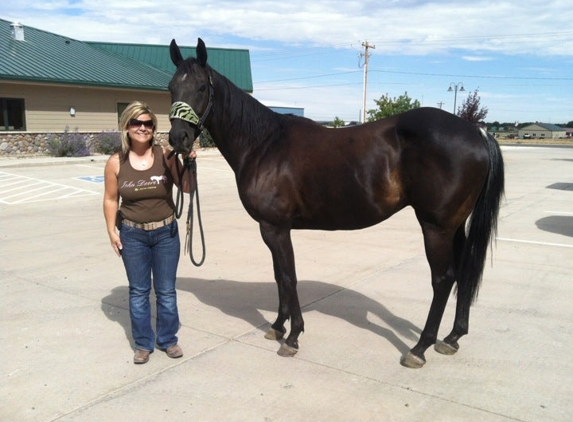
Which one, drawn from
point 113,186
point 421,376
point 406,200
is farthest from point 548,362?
point 113,186

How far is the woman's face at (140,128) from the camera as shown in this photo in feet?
11.1

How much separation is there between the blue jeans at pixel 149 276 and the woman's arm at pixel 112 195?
0.06m

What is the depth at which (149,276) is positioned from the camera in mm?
3562

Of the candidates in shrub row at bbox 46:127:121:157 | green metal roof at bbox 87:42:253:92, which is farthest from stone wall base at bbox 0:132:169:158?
green metal roof at bbox 87:42:253:92

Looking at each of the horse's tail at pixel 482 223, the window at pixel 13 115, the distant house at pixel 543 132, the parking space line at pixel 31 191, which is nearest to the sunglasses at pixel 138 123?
the horse's tail at pixel 482 223

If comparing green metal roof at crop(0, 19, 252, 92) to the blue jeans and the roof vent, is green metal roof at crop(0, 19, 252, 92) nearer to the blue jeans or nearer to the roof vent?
the roof vent

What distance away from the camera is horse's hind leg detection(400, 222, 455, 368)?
132 inches

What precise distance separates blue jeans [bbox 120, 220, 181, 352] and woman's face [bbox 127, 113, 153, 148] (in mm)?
642

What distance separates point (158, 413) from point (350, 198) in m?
1.87

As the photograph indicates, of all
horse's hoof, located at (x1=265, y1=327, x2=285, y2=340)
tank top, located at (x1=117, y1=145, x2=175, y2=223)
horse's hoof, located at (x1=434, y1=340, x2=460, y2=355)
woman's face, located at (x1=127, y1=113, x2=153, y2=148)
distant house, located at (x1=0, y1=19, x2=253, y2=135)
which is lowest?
horse's hoof, located at (x1=265, y1=327, x2=285, y2=340)

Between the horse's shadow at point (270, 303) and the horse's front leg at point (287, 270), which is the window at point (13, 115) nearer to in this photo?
the horse's shadow at point (270, 303)

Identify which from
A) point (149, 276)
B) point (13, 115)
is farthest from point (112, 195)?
point (13, 115)

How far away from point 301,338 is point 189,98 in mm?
2071

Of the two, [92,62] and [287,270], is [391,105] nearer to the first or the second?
[92,62]
